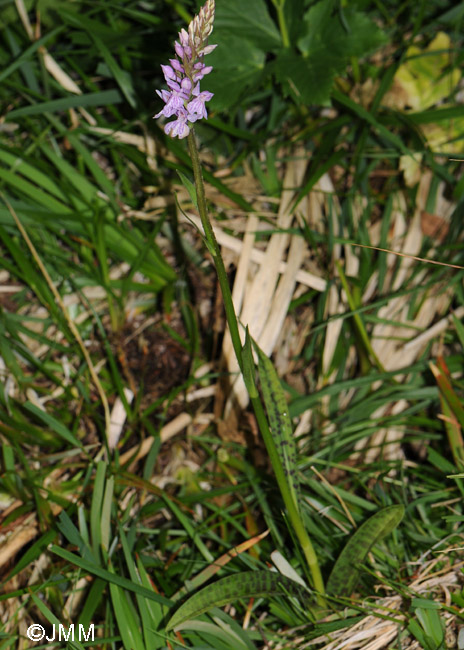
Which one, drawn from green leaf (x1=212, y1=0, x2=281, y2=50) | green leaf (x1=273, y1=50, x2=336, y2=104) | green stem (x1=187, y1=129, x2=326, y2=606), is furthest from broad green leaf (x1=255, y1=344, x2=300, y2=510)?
green leaf (x1=212, y1=0, x2=281, y2=50)

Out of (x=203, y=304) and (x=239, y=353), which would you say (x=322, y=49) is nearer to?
(x=203, y=304)

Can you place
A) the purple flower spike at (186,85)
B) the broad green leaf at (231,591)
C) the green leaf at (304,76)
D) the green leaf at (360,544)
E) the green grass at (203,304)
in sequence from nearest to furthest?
the purple flower spike at (186,85) < the broad green leaf at (231,591) < the green leaf at (360,544) < the green grass at (203,304) < the green leaf at (304,76)

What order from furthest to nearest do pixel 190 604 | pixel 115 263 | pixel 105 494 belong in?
pixel 115 263 → pixel 105 494 → pixel 190 604

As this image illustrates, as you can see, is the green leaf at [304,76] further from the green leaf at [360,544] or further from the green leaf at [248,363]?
A: the green leaf at [360,544]

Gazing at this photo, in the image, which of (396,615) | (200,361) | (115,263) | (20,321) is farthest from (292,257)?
(396,615)

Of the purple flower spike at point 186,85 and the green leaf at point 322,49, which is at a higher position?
the green leaf at point 322,49

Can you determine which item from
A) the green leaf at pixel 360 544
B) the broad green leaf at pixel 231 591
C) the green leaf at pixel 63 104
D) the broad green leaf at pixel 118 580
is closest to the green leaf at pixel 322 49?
the green leaf at pixel 63 104

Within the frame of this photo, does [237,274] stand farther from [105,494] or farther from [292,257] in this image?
[105,494]

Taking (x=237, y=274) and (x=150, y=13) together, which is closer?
(x=237, y=274)
